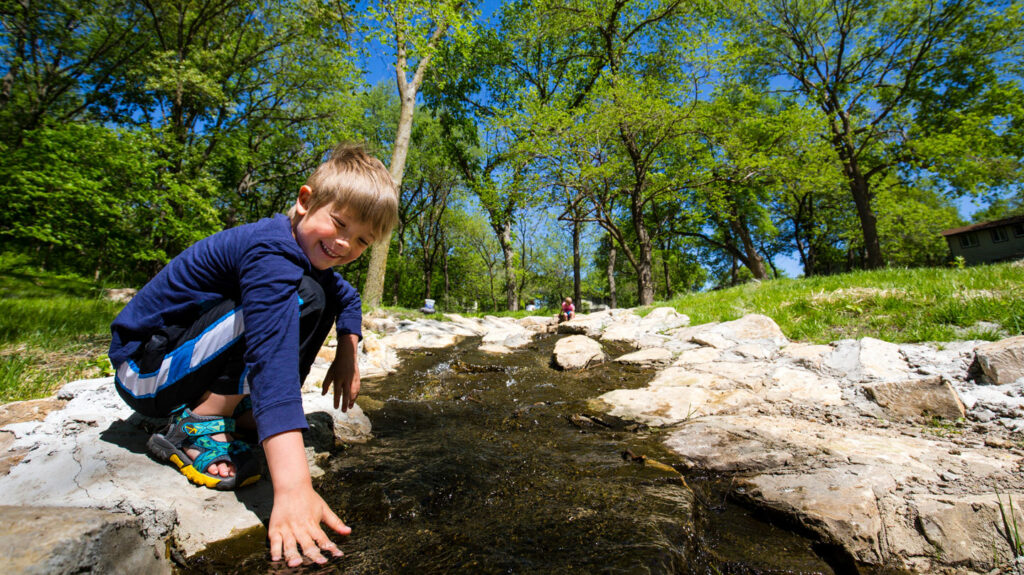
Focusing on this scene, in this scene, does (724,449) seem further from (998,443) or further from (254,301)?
(254,301)

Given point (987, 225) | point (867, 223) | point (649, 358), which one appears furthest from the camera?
point (987, 225)

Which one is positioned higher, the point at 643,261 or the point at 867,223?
the point at 867,223

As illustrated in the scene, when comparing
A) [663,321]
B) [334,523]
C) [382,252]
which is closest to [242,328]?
[334,523]

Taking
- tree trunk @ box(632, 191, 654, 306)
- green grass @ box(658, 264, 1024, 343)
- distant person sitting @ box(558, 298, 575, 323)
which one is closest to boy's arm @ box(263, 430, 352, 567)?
green grass @ box(658, 264, 1024, 343)

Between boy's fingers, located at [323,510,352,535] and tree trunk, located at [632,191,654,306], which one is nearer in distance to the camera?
boy's fingers, located at [323,510,352,535]

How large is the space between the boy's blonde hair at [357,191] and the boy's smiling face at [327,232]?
0.03m

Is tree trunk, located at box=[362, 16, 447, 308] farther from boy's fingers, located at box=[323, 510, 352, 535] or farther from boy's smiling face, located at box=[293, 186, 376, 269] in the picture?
boy's fingers, located at box=[323, 510, 352, 535]

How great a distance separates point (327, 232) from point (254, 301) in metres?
0.44

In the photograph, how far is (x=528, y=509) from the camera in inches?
60.2

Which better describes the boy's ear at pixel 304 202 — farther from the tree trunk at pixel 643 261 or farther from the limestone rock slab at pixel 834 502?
the tree trunk at pixel 643 261

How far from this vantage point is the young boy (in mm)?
1345

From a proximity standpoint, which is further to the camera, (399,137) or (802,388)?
(399,137)

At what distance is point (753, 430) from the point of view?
2.27 metres

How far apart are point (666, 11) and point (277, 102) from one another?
1601 cm
